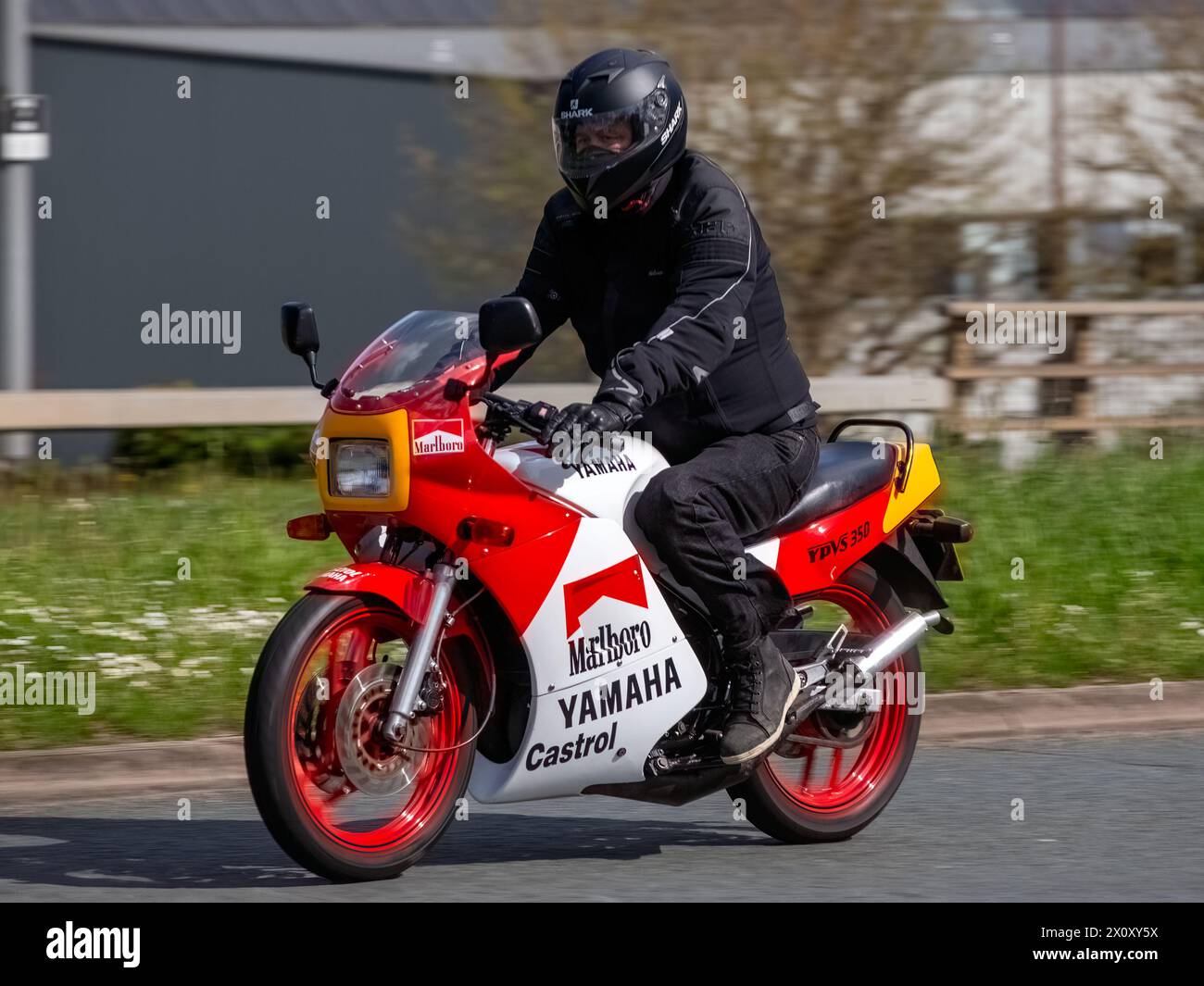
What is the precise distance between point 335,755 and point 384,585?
453mm

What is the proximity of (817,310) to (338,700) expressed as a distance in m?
10.1

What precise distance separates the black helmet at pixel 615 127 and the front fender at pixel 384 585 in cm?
117

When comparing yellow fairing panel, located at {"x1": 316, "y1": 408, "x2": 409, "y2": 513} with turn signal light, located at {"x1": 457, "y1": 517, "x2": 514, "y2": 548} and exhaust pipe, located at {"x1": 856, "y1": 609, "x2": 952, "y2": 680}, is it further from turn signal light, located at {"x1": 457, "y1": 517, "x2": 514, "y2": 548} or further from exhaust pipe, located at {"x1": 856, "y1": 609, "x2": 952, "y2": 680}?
exhaust pipe, located at {"x1": 856, "y1": 609, "x2": 952, "y2": 680}

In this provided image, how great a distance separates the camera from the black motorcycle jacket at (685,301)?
5.85 meters

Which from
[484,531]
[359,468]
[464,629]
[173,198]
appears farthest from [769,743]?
[173,198]

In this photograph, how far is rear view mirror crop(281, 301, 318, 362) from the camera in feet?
19.5

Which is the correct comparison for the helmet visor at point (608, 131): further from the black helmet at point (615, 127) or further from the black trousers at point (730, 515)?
the black trousers at point (730, 515)

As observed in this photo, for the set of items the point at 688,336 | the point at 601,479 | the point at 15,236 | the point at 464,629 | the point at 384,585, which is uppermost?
the point at 15,236

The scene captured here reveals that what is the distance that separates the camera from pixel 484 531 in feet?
18.7

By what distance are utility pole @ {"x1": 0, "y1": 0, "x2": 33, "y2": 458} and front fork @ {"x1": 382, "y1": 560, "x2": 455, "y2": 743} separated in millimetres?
7027

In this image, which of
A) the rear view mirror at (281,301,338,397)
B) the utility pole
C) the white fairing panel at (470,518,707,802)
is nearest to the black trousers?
the white fairing panel at (470,518,707,802)

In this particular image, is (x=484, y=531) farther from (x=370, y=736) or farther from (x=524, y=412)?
(x=370, y=736)

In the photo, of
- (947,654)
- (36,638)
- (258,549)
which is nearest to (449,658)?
(36,638)
